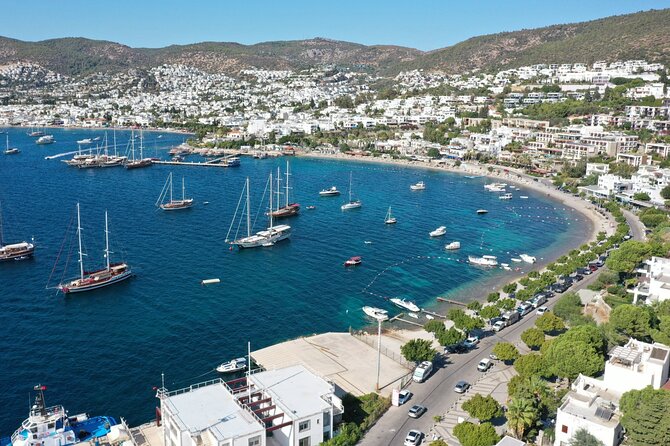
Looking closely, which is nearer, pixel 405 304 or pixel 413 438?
pixel 413 438

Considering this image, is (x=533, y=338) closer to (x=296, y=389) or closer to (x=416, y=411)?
(x=416, y=411)

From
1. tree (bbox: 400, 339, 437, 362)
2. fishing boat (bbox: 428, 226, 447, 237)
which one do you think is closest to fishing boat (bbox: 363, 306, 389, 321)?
tree (bbox: 400, 339, 437, 362)

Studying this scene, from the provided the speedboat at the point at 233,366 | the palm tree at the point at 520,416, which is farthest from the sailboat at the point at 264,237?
the palm tree at the point at 520,416

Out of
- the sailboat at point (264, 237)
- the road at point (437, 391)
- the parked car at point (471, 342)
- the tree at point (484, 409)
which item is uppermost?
the sailboat at point (264, 237)

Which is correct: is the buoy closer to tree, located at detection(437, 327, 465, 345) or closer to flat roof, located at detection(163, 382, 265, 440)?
tree, located at detection(437, 327, 465, 345)

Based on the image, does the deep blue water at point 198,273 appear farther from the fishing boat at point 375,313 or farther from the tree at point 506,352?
the tree at point 506,352

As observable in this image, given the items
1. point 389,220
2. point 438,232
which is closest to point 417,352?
point 438,232

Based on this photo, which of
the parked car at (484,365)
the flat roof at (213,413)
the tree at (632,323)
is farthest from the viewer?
the tree at (632,323)
